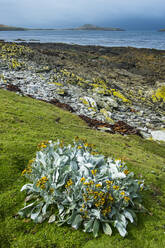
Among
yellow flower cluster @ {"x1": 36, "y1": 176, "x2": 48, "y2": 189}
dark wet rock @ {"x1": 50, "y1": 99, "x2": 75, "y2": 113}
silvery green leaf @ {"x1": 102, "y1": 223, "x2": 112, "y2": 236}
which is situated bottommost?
dark wet rock @ {"x1": 50, "y1": 99, "x2": 75, "y2": 113}

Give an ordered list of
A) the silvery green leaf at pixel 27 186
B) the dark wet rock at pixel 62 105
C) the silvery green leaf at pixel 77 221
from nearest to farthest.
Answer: the silvery green leaf at pixel 77 221, the silvery green leaf at pixel 27 186, the dark wet rock at pixel 62 105

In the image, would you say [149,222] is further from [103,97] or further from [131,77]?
[131,77]

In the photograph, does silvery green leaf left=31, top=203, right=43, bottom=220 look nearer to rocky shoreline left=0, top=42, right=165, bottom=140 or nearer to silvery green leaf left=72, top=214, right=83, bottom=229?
silvery green leaf left=72, top=214, right=83, bottom=229

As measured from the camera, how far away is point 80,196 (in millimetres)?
5660

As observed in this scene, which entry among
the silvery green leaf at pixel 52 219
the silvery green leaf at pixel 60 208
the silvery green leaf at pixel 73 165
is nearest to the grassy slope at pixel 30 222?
the silvery green leaf at pixel 52 219

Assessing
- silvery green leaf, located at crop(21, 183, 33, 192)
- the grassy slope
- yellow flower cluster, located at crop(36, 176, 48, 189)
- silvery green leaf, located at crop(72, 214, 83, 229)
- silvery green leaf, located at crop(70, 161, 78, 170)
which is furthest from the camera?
silvery green leaf, located at crop(70, 161, 78, 170)

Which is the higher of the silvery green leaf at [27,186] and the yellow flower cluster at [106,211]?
the silvery green leaf at [27,186]

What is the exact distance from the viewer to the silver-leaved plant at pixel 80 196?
5430mm

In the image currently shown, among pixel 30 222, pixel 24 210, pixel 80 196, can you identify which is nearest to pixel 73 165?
pixel 80 196

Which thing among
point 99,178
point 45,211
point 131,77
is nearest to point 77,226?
point 45,211

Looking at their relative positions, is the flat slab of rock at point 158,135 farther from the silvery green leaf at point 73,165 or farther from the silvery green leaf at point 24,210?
the silvery green leaf at point 24,210

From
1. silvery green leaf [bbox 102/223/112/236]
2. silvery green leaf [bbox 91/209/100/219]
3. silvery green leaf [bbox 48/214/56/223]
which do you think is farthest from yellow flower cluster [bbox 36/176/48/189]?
silvery green leaf [bbox 102/223/112/236]

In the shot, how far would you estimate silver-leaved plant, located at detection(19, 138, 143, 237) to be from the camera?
5430mm

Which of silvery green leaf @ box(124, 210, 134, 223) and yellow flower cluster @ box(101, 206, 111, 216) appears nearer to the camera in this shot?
yellow flower cluster @ box(101, 206, 111, 216)
